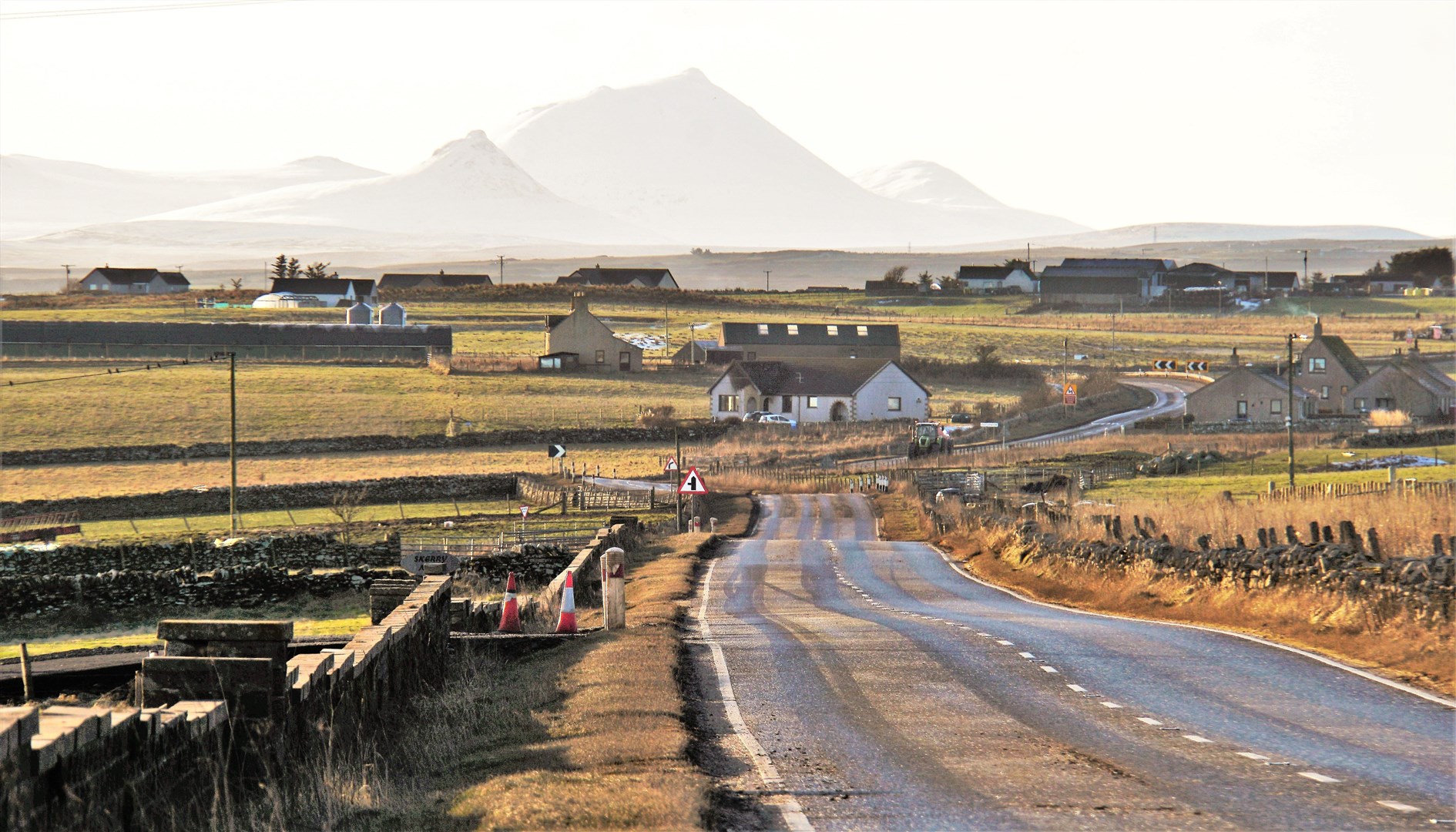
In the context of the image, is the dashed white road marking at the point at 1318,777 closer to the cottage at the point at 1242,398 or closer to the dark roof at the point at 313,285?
the cottage at the point at 1242,398

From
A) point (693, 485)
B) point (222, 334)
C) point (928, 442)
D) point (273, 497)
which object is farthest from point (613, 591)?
point (222, 334)

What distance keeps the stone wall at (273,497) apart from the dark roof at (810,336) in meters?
60.6

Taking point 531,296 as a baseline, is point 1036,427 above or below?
below

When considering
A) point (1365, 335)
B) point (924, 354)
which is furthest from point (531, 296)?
point (1365, 335)

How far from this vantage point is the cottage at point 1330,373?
95812 mm

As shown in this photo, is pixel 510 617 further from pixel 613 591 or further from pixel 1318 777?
pixel 1318 777

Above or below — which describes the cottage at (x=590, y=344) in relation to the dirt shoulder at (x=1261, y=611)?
above

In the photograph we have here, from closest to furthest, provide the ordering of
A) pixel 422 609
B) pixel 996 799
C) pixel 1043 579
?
pixel 996 799 < pixel 422 609 < pixel 1043 579

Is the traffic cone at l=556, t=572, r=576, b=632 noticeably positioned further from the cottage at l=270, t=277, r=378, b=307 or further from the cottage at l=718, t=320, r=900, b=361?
the cottage at l=270, t=277, r=378, b=307

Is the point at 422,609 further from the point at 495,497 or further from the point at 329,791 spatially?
the point at 495,497

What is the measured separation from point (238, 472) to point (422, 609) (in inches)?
2291

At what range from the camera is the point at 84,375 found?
10025cm

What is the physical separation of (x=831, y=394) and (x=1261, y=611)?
80.8 metres

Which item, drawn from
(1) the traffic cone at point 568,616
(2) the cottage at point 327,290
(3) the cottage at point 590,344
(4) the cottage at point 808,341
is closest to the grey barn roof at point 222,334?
(3) the cottage at point 590,344
